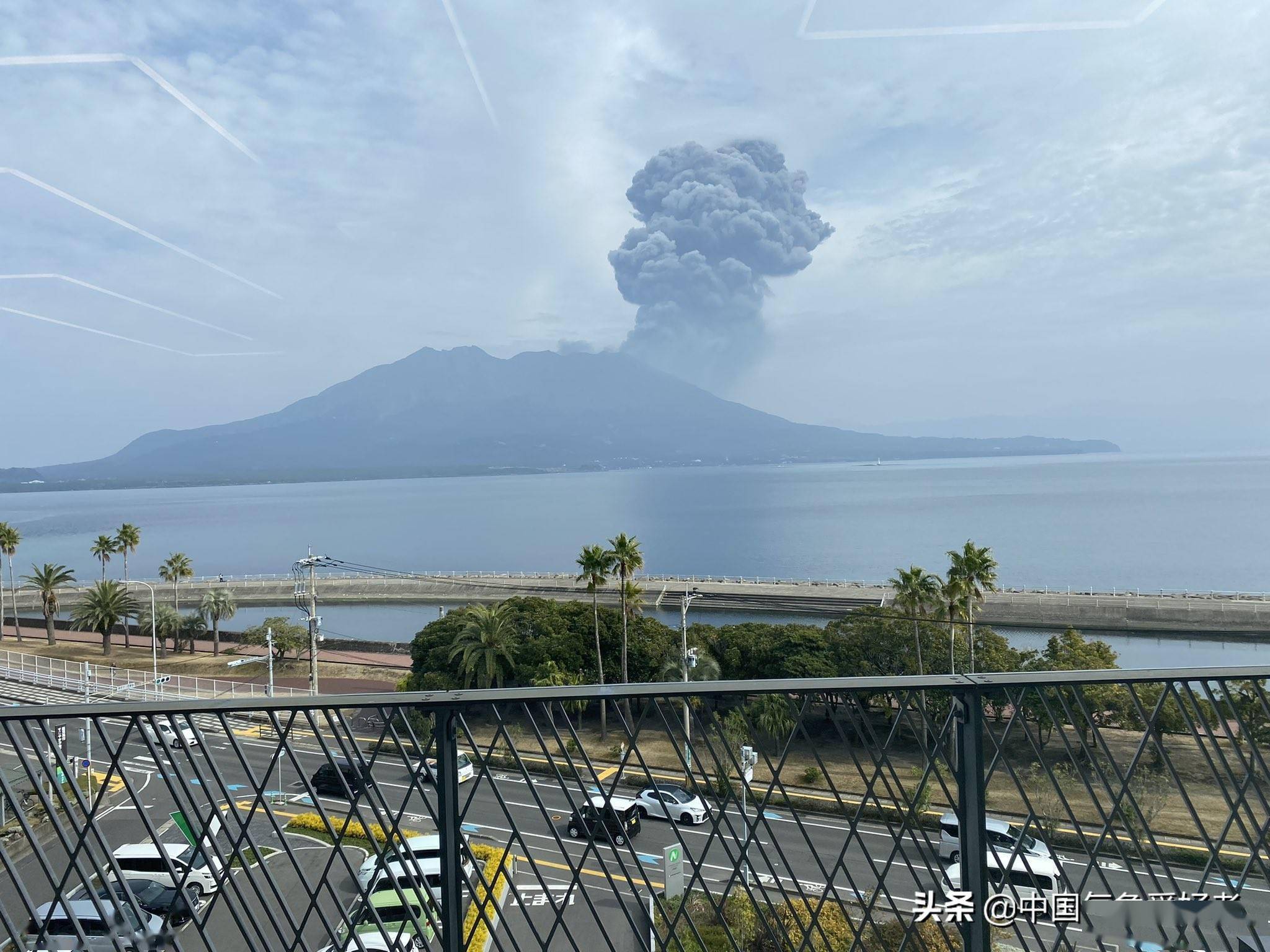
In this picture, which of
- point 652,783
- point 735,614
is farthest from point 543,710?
point 735,614

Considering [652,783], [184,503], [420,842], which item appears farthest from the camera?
[184,503]

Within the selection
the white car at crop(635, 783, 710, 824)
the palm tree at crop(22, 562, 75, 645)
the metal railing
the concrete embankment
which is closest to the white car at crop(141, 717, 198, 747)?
the metal railing

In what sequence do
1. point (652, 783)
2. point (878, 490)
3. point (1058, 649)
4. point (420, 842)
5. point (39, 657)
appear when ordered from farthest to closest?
1. point (878, 490)
2. point (39, 657)
3. point (1058, 649)
4. point (420, 842)
5. point (652, 783)

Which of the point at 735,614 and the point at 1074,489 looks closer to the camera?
the point at 735,614

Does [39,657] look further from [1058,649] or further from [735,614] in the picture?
Answer: [1058,649]

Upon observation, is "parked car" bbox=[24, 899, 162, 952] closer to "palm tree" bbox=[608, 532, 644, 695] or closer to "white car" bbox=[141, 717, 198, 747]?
"white car" bbox=[141, 717, 198, 747]

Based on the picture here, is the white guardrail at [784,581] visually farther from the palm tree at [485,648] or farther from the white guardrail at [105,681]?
the palm tree at [485,648]

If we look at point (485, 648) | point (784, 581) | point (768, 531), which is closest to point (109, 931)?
point (485, 648)

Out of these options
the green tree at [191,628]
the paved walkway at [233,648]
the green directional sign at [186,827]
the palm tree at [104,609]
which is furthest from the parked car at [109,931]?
the green tree at [191,628]
